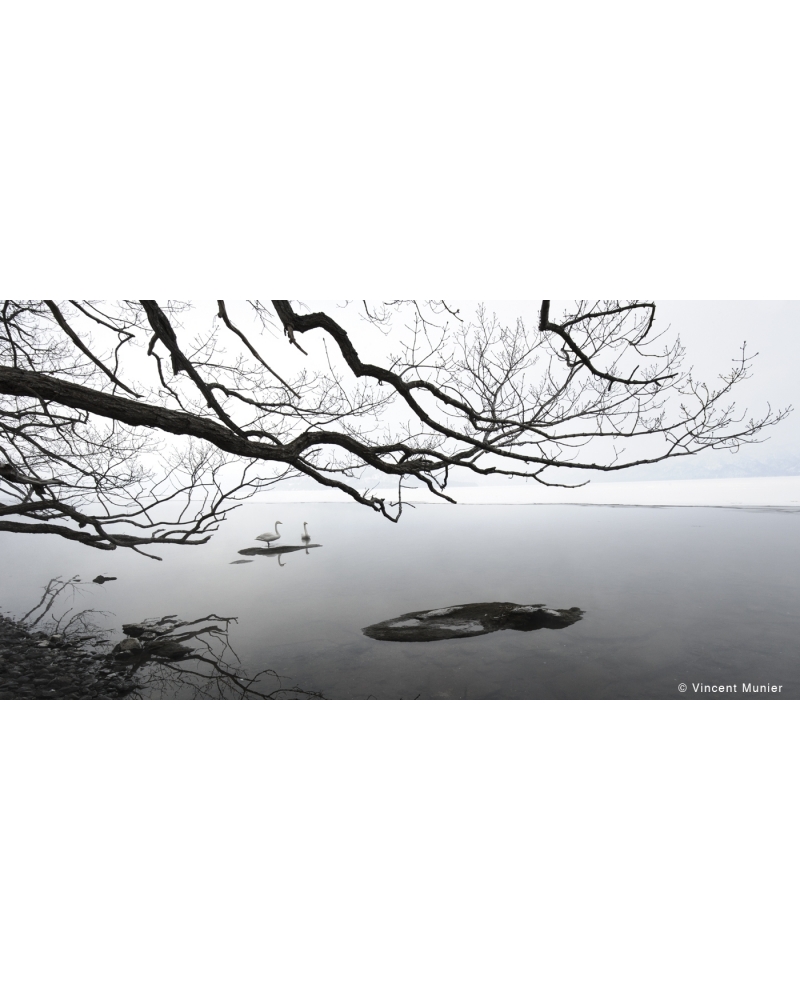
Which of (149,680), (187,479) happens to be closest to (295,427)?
(187,479)

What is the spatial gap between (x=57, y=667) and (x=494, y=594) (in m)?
2.77

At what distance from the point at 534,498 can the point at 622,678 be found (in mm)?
1974

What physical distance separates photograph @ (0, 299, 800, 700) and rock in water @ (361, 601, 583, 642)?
17mm

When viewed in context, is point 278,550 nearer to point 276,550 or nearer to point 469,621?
point 276,550

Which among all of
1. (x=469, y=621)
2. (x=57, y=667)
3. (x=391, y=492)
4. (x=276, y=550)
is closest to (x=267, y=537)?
(x=276, y=550)

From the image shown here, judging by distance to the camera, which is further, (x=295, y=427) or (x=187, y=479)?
(x=187, y=479)

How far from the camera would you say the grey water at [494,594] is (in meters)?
3.04

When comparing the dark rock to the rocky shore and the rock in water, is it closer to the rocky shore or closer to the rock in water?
the rock in water

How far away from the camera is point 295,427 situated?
3.37 meters

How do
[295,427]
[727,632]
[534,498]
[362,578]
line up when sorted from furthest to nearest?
[534,498] < [362,578] < [295,427] < [727,632]

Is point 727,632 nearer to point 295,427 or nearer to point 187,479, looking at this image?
point 295,427

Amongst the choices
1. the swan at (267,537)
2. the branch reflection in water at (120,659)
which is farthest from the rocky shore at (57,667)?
the swan at (267,537)

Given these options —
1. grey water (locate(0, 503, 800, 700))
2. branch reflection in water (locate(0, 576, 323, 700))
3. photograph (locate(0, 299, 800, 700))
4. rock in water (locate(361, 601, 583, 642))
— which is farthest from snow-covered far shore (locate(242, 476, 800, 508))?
branch reflection in water (locate(0, 576, 323, 700))

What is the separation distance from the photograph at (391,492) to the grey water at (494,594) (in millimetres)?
20
